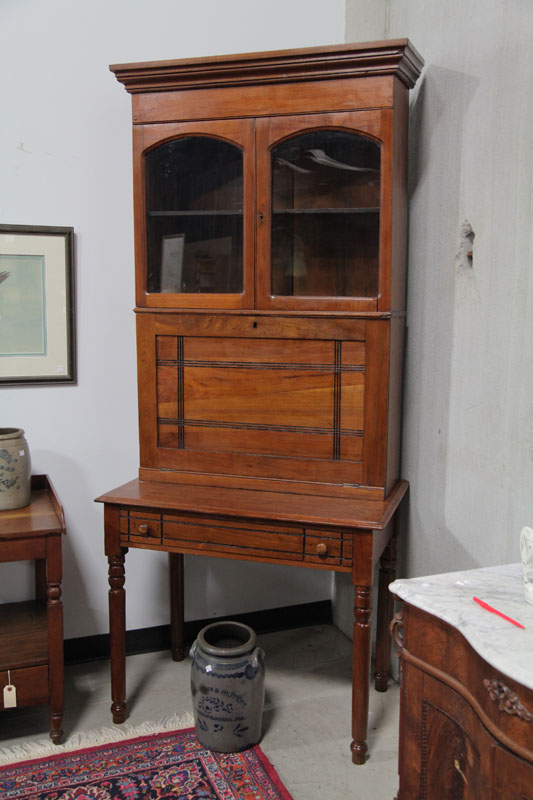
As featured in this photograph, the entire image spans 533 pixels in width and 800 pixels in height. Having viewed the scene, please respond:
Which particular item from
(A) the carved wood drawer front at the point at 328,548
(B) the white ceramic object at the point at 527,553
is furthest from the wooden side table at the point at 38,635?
(B) the white ceramic object at the point at 527,553

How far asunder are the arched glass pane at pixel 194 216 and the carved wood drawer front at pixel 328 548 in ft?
2.69

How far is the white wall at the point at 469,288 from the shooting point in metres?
1.89

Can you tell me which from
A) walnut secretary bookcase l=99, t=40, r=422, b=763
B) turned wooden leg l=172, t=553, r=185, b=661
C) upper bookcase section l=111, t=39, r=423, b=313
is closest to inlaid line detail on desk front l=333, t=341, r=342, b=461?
walnut secretary bookcase l=99, t=40, r=422, b=763

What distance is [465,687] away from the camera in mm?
1389

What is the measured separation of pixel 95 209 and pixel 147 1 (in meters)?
0.76

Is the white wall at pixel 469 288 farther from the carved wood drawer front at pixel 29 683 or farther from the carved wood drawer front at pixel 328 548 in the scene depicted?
the carved wood drawer front at pixel 29 683

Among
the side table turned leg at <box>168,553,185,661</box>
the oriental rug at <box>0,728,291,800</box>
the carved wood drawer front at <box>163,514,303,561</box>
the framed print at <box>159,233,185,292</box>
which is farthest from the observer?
the side table turned leg at <box>168,553,185,661</box>

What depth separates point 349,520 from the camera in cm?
206

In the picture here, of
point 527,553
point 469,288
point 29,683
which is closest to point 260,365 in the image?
point 469,288

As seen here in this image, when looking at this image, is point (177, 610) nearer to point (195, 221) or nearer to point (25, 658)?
point (25, 658)

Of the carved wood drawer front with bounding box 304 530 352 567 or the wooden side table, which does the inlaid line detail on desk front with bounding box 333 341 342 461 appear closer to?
the carved wood drawer front with bounding box 304 530 352 567

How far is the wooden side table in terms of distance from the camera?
2.17 meters

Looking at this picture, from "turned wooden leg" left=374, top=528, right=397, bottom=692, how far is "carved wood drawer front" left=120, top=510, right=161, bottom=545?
791mm

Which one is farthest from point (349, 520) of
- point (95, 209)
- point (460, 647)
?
point (95, 209)
